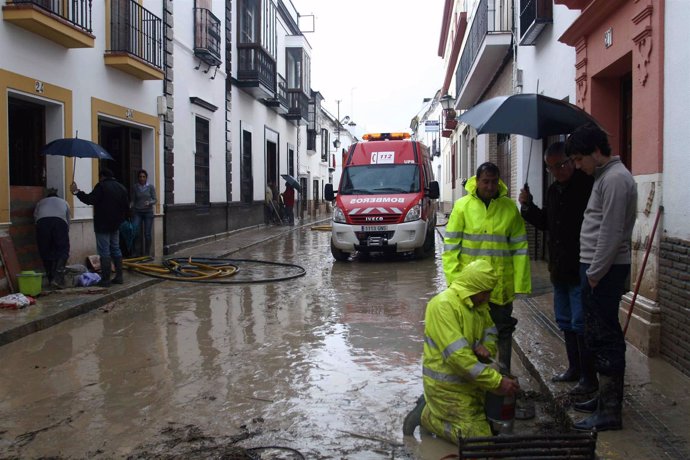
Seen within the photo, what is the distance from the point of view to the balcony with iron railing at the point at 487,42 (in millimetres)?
13125

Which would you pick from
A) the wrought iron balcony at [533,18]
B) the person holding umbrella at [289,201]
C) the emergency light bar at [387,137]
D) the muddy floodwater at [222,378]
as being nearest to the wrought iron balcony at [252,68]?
the person holding umbrella at [289,201]

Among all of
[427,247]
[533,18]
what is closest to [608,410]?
[533,18]

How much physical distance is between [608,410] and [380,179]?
32.4 ft

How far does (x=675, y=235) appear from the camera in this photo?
4980 millimetres

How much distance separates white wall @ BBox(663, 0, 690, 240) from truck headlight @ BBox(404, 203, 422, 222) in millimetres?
7397

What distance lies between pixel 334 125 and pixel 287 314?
4336cm

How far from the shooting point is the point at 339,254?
13.2m

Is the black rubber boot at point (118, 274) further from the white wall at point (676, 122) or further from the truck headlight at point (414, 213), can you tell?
the white wall at point (676, 122)

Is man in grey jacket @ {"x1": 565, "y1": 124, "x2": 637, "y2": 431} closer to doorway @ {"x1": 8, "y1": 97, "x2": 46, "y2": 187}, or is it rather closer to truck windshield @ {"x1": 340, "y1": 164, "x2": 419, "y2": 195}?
doorway @ {"x1": 8, "y1": 97, "x2": 46, "y2": 187}

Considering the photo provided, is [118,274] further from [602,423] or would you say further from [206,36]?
[206,36]

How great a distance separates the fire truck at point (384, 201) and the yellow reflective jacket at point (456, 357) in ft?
28.4

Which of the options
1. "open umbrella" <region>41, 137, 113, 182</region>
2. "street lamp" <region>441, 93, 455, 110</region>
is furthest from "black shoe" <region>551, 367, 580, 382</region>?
"street lamp" <region>441, 93, 455, 110</region>

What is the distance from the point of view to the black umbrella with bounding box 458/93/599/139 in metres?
4.45

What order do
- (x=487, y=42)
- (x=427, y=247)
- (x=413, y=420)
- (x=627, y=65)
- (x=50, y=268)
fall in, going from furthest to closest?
1. (x=427, y=247)
2. (x=487, y=42)
3. (x=50, y=268)
4. (x=627, y=65)
5. (x=413, y=420)
